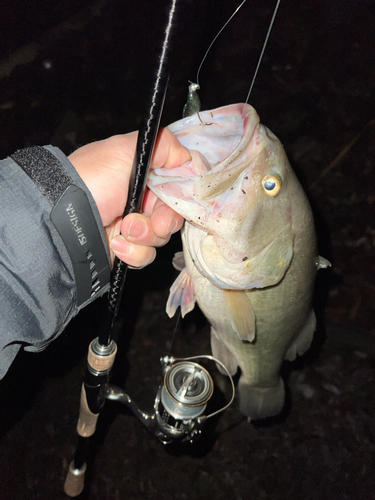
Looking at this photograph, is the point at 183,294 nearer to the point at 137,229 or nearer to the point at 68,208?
the point at 137,229

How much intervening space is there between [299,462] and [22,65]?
2.81 m

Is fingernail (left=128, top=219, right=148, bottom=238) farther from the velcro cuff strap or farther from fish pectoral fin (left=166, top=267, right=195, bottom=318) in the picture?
fish pectoral fin (left=166, top=267, right=195, bottom=318)

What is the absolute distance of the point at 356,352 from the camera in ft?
8.02

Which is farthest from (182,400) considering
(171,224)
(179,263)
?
(171,224)

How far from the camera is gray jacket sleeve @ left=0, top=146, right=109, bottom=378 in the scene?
2.95 feet

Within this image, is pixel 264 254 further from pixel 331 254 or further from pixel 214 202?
pixel 331 254

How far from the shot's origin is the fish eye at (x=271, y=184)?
1.03m

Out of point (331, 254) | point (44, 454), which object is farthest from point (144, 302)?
point (331, 254)

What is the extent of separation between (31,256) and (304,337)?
1.18m

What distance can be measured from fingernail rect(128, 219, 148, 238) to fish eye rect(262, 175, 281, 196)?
14.9 inches

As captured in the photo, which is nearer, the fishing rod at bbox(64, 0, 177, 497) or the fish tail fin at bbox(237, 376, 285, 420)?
the fishing rod at bbox(64, 0, 177, 497)

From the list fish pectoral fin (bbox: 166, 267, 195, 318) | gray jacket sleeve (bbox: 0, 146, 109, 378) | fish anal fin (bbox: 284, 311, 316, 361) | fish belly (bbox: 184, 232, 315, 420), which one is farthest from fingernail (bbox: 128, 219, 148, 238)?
fish anal fin (bbox: 284, 311, 316, 361)

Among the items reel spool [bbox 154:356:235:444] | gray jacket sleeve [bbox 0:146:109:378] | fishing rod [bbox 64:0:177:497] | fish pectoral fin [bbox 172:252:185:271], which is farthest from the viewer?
fish pectoral fin [bbox 172:252:185:271]

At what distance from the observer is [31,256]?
0.93 meters
